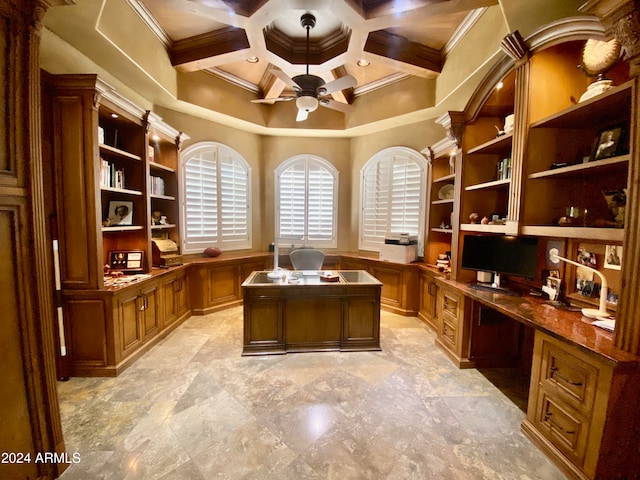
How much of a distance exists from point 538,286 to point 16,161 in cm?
407

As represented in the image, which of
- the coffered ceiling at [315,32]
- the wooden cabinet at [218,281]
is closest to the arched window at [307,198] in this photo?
the wooden cabinet at [218,281]

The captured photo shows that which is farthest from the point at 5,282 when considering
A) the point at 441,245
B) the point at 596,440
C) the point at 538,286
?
the point at 441,245

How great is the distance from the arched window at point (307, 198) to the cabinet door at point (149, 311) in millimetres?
2529

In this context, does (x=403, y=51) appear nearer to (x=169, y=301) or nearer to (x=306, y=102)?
(x=306, y=102)

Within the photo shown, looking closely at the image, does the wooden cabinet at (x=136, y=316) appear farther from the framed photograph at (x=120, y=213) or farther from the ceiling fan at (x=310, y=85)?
the ceiling fan at (x=310, y=85)

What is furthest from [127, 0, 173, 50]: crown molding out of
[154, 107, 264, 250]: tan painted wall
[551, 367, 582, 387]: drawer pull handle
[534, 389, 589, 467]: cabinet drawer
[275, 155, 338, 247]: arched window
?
[534, 389, 589, 467]: cabinet drawer

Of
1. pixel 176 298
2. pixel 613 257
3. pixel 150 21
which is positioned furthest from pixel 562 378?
pixel 150 21

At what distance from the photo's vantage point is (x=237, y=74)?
432 centimetres

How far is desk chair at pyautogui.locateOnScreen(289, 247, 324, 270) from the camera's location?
4293 millimetres

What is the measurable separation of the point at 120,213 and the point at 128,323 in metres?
1.36

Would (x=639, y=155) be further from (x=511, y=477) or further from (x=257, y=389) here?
(x=257, y=389)

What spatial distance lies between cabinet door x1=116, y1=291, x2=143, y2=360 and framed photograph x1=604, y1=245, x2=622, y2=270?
14.2 feet

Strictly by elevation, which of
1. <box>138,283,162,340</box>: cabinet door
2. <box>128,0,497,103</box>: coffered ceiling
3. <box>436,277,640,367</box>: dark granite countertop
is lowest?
<box>138,283,162,340</box>: cabinet door

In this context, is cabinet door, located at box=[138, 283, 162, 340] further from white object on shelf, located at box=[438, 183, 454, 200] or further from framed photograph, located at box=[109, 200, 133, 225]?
white object on shelf, located at box=[438, 183, 454, 200]
